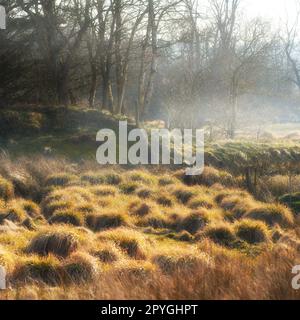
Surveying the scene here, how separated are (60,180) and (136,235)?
19.9 feet

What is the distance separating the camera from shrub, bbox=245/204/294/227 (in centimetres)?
1249

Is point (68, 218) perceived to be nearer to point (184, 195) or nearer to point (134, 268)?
point (184, 195)

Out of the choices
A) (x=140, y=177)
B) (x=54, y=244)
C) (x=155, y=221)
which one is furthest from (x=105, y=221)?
(x=140, y=177)

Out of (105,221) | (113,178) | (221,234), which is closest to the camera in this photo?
(221,234)

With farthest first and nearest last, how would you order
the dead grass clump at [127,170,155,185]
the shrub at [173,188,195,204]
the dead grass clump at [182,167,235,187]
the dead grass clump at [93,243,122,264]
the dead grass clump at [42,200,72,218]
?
1. the dead grass clump at [182,167,235,187]
2. the dead grass clump at [127,170,155,185]
3. the shrub at [173,188,195,204]
4. the dead grass clump at [42,200,72,218]
5. the dead grass clump at [93,243,122,264]

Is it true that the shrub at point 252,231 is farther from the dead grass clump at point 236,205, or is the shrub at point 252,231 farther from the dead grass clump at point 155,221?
the dead grass clump at point 155,221

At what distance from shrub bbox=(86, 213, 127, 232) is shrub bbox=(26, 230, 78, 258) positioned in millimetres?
2435

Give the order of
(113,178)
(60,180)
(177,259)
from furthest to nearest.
A: (113,178), (60,180), (177,259)

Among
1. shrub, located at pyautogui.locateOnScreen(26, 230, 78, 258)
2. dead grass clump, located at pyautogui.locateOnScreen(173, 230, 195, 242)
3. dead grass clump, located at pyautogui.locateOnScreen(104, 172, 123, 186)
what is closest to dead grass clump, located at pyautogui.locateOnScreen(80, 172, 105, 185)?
dead grass clump, located at pyautogui.locateOnScreen(104, 172, 123, 186)

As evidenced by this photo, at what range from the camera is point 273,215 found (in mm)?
12734

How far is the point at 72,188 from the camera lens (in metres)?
14.8

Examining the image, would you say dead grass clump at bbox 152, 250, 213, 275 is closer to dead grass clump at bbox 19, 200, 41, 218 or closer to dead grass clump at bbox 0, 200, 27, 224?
dead grass clump at bbox 0, 200, 27, 224

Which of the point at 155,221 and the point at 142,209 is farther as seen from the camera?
the point at 142,209

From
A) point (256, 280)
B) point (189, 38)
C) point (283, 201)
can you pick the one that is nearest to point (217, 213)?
point (283, 201)
